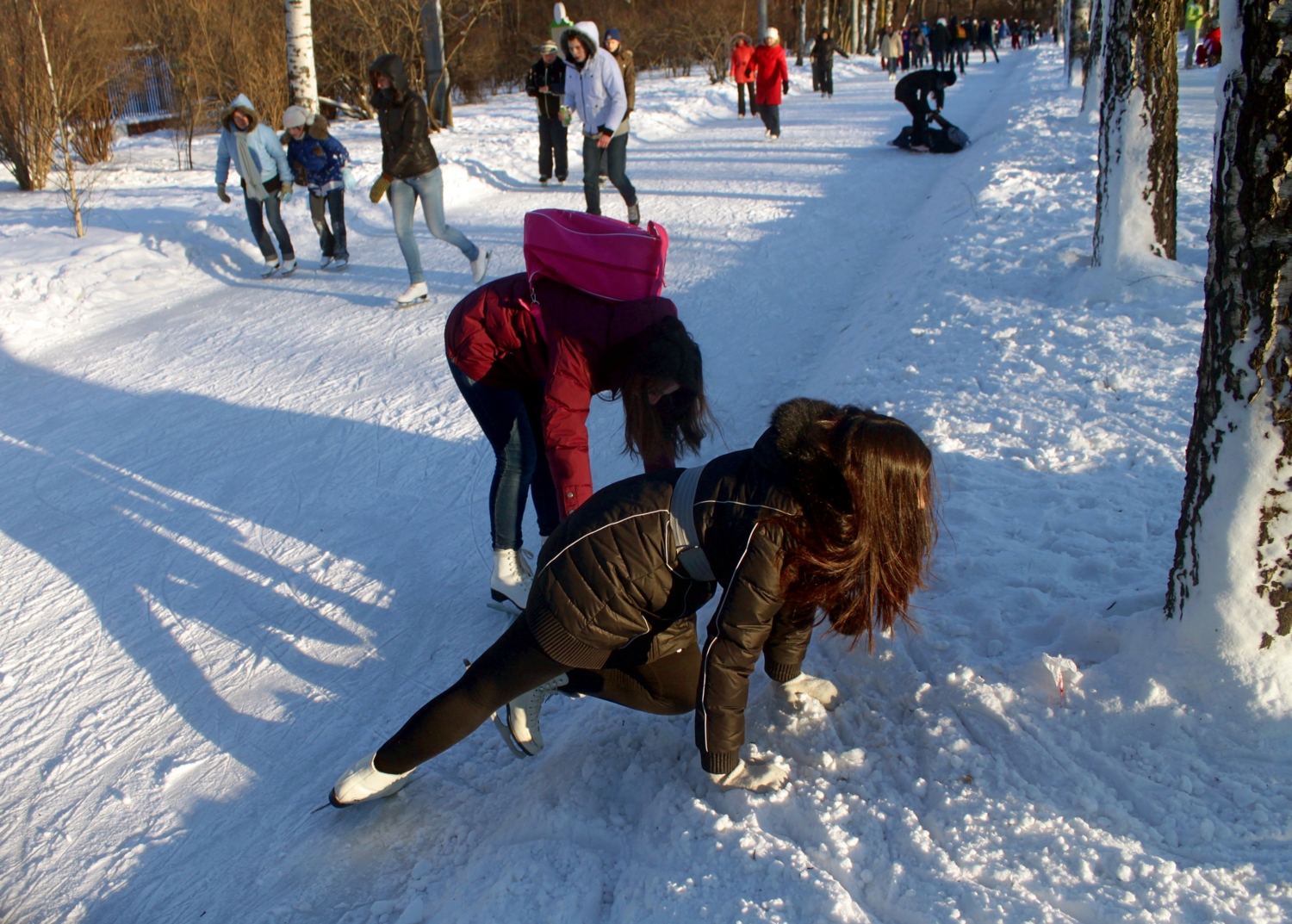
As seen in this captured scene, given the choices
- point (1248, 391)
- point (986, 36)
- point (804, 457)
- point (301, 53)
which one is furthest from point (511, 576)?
point (986, 36)

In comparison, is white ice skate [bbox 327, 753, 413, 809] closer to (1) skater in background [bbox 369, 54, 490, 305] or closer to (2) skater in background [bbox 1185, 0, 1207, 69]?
(1) skater in background [bbox 369, 54, 490, 305]

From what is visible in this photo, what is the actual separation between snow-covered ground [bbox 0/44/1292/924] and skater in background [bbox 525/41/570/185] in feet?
13.1

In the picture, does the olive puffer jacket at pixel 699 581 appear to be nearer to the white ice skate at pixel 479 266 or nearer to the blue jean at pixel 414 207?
the blue jean at pixel 414 207

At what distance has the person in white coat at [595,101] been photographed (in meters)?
7.68

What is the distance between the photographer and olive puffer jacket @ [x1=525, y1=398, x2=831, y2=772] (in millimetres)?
1871

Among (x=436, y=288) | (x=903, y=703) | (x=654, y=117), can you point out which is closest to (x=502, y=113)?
(x=654, y=117)

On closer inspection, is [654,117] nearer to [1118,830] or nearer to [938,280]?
[938,280]

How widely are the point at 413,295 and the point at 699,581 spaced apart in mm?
5235

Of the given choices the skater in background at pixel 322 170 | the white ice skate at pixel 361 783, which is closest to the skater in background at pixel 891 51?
the skater in background at pixel 322 170

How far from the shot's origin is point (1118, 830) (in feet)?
6.30

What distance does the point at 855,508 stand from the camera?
70.2 inches

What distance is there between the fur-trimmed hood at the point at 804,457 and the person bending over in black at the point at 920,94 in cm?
1104

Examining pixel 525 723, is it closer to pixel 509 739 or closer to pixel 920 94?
pixel 509 739

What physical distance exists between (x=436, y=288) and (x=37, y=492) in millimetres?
3432
